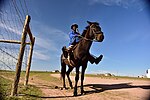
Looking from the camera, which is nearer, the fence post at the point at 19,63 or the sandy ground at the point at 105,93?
the fence post at the point at 19,63

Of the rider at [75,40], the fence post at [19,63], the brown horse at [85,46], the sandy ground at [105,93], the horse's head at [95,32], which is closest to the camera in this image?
the fence post at [19,63]

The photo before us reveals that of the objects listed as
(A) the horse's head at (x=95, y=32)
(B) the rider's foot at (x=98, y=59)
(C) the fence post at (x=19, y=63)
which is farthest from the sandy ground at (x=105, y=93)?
(A) the horse's head at (x=95, y=32)

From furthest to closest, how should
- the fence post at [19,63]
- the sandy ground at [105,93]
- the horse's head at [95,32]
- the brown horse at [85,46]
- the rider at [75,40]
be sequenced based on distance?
the rider at [75,40] < the brown horse at [85,46] < the horse's head at [95,32] < the sandy ground at [105,93] < the fence post at [19,63]

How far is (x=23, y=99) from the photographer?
7242 mm

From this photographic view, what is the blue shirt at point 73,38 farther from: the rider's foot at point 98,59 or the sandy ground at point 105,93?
the sandy ground at point 105,93

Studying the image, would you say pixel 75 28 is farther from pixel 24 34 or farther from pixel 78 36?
pixel 24 34

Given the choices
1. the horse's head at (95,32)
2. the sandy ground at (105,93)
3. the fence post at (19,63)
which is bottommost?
the sandy ground at (105,93)

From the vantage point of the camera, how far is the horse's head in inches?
360

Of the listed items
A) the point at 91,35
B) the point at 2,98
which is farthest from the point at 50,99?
the point at 91,35

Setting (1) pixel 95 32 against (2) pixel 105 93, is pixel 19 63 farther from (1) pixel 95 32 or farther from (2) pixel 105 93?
(2) pixel 105 93

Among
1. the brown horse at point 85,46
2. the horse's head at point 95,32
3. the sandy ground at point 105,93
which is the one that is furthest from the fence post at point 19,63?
the horse's head at point 95,32

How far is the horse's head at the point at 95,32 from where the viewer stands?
9141mm

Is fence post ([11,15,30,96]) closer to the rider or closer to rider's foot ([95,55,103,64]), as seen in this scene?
the rider

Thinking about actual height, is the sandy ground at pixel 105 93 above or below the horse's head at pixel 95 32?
below
